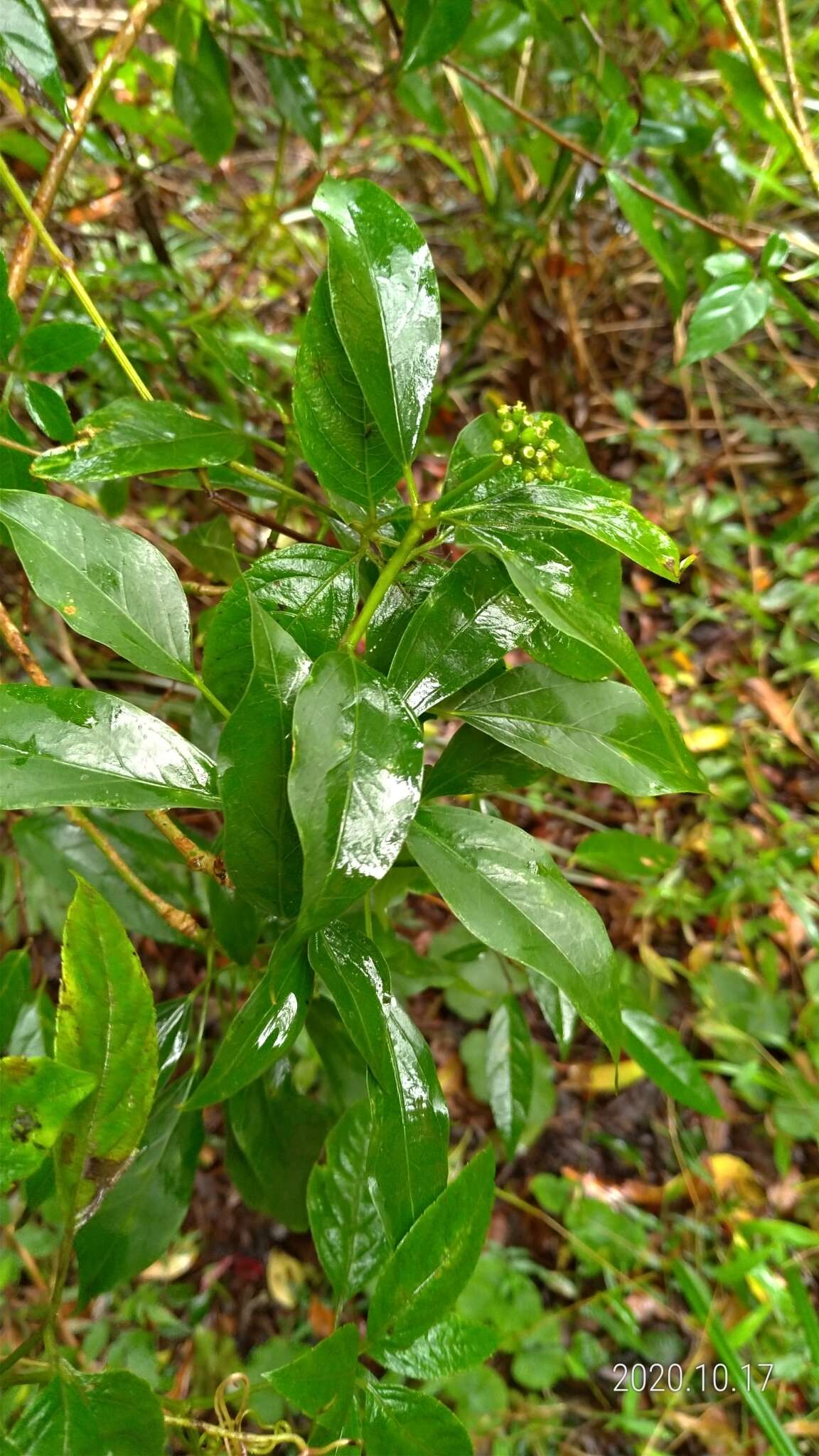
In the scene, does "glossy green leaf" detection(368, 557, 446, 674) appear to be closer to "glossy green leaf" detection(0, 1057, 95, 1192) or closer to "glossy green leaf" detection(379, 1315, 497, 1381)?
"glossy green leaf" detection(0, 1057, 95, 1192)

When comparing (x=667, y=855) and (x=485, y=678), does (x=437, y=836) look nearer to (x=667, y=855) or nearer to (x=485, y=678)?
(x=485, y=678)

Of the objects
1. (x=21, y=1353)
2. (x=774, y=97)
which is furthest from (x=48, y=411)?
(x=774, y=97)

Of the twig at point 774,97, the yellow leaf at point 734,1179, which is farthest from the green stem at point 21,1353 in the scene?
the yellow leaf at point 734,1179

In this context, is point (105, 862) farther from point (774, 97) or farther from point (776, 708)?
point (776, 708)

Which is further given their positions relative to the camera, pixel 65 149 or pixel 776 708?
pixel 776 708

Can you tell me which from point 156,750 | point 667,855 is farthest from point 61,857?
point 667,855

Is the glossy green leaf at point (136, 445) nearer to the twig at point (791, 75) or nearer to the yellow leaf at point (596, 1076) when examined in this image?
the twig at point (791, 75)

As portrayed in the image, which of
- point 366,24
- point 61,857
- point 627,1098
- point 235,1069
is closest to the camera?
point 235,1069
